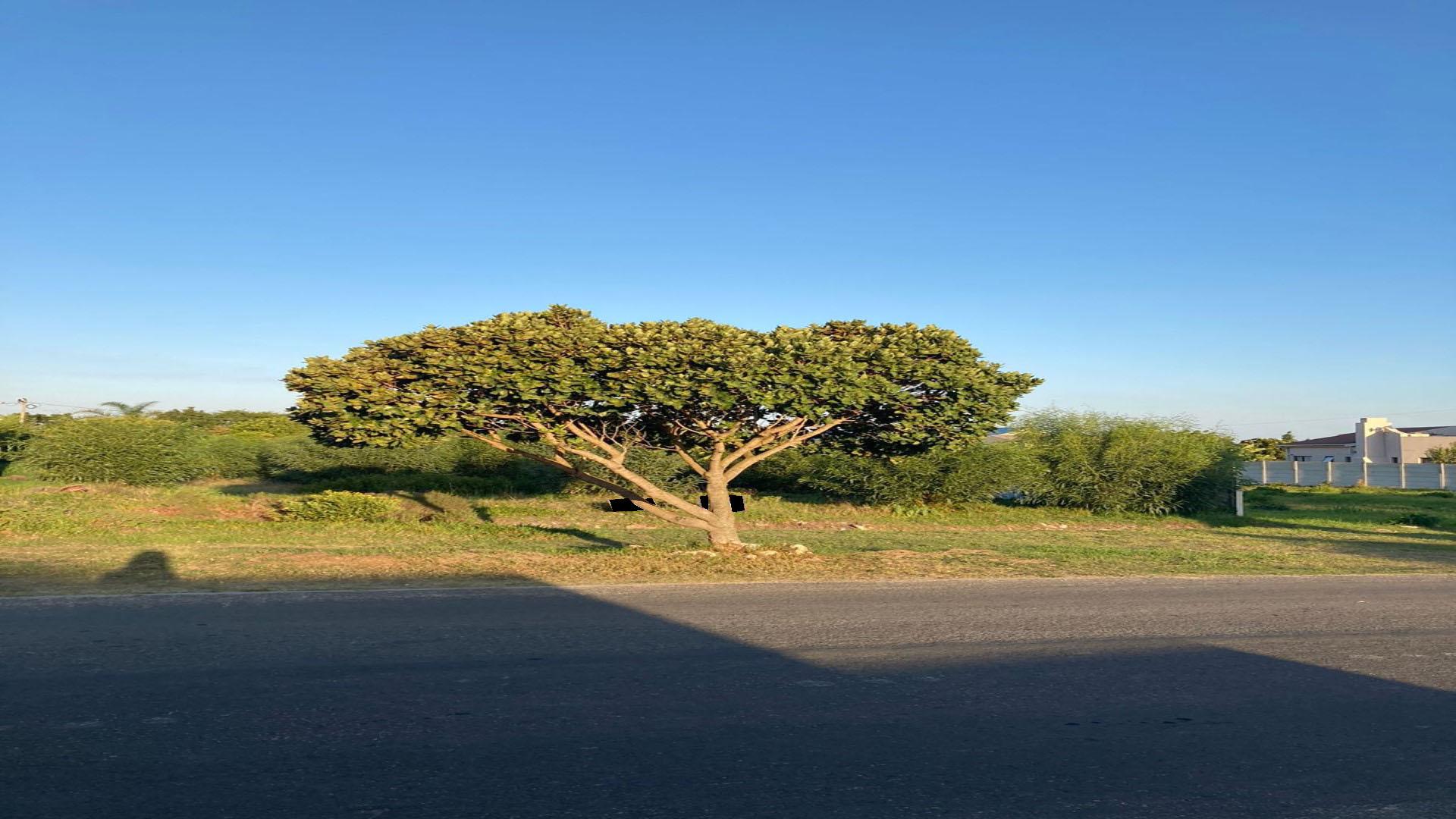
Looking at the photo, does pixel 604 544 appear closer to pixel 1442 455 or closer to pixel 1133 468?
pixel 1133 468

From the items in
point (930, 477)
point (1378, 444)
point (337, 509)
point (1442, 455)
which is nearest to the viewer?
point (337, 509)

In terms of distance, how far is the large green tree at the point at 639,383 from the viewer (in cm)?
1374

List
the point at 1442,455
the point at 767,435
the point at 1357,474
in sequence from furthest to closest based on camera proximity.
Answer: the point at 1442,455
the point at 1357,474
the point at 767,435

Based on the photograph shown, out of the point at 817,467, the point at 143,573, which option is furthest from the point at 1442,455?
the point at 143,573

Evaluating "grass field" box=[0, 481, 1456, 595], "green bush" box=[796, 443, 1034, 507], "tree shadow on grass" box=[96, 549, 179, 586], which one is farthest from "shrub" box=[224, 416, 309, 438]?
"tree shadow on grass" box=[96, 549, 179, 586]

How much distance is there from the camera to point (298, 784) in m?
4.94

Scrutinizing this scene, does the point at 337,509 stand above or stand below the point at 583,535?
above

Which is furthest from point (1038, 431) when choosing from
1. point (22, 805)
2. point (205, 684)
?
point (22, 805)

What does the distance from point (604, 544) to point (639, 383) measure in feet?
21.2

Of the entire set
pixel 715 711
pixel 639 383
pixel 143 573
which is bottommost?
pixel 715 711

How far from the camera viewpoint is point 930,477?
27891mm

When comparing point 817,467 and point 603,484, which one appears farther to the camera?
point 817,467

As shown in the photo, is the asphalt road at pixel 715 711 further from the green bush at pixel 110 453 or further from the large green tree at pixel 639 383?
the green bush at pixel 110 453

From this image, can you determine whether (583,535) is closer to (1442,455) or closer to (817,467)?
(817,467)
